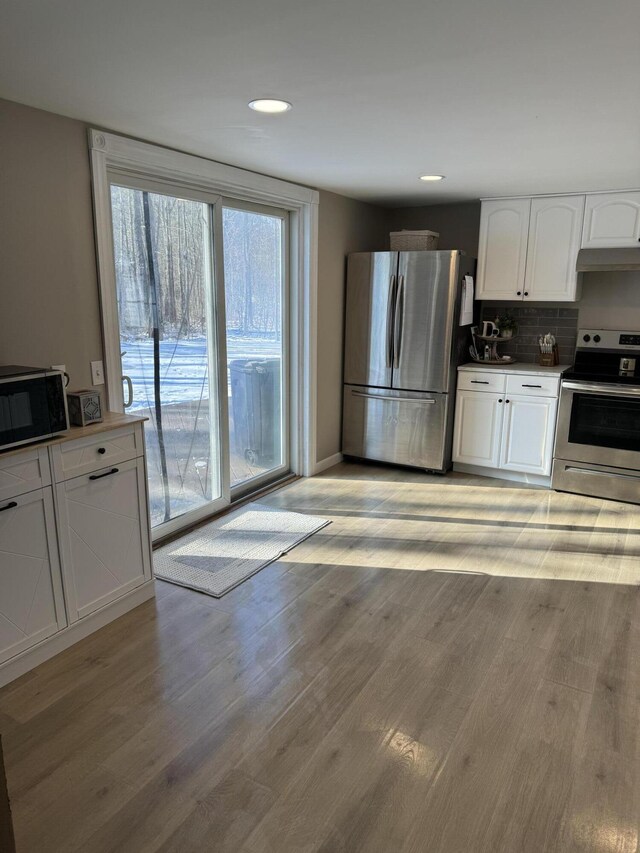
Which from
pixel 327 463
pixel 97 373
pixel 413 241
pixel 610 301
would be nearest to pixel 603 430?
pixel 610 301

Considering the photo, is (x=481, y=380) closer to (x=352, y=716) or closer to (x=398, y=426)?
(x=398, y=426)

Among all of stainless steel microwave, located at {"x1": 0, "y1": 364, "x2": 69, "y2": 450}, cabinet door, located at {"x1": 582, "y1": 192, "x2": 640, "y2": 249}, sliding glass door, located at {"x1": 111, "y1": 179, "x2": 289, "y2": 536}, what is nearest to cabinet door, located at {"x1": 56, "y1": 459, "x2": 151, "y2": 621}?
stainless steel microwave, located at {"x1": 0, "y1": 364, "x2": 69, "y2": 450}

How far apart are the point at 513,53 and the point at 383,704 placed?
7.44 feet

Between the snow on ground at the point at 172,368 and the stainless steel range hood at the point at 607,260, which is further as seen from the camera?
the stainless steel range hood at the point at 607,260

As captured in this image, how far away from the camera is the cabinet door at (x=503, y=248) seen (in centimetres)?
457

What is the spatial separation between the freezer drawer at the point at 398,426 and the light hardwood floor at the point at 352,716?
58.6 inches

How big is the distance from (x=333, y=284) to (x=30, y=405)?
3.03 meters

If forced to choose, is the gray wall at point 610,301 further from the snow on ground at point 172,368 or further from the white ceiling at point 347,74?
the snow on ground at point 172,368

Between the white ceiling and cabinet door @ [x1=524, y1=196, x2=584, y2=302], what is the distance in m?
1.09

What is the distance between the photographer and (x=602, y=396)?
4.18m

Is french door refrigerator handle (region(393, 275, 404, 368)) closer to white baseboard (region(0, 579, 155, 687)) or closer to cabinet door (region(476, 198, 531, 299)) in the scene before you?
cabinet door (region(476, 198, 531, 299))

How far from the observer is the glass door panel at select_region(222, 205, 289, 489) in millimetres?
3967

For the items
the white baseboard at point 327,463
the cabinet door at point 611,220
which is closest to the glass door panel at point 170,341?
the white baseboard at point 327,463

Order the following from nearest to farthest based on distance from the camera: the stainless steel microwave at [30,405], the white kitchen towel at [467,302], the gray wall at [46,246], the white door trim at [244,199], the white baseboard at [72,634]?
the stainless steel microwave at [30,405] → the white baseboard at [72,634] → the gray wall at [46,246] → the white door trim at [244,199] → the white kitchen towel at [467,302]
